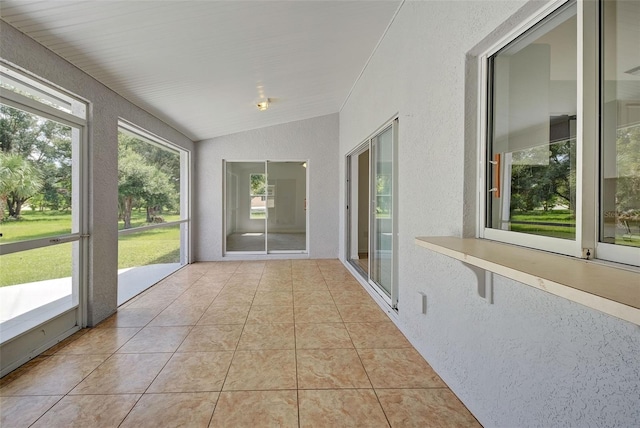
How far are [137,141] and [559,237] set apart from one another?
480 centimetres

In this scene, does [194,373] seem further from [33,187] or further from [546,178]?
[546,178]

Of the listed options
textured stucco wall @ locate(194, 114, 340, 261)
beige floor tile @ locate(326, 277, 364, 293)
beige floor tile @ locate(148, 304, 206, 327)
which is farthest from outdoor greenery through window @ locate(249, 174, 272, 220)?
beige floor tile @ locate(148, 304, 206, 327)

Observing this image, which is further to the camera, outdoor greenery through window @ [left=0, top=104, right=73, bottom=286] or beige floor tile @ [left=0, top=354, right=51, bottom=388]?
outdoor greenery through window @ [left=0, top=104, right=73, bottom=286]

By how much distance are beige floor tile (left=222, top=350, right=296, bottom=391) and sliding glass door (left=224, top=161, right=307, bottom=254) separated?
13.3 ft

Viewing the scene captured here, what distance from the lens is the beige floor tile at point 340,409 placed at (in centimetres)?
169

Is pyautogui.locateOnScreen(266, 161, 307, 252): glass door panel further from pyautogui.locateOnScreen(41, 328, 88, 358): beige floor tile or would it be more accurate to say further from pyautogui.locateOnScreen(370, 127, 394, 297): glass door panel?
pyautogui.locateOnScreen(41, 328, 88, 358): beige floor tile

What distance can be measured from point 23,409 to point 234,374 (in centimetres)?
123

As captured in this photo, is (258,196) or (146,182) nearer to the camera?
(146,182)

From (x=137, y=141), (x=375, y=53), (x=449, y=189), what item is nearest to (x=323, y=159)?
(x=375, y=53)

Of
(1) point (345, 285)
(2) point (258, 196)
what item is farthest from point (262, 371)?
(2) point (258, 196)

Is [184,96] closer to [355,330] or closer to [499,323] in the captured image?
[355,330]

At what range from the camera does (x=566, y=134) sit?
1.29 m

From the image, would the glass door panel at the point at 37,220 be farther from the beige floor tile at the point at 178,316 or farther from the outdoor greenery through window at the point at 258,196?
the outdoor greenery through window at the point at 258,196

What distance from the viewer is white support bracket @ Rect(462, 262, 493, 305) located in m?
1.54
